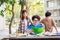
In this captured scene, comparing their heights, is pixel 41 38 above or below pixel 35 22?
below

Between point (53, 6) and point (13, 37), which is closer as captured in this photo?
point (13, 37)

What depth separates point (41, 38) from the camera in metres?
3.21

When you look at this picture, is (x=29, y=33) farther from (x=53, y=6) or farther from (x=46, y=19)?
(x=53, y=6)

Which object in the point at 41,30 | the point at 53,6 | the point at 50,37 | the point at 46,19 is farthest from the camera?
the point at 53,6

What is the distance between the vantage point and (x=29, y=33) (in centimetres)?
353

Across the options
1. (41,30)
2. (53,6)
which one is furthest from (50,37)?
(53,6)

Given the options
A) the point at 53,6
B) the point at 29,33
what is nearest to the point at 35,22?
the point at 29,33

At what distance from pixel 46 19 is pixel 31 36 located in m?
1.04

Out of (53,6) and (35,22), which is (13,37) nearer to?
(35,22)

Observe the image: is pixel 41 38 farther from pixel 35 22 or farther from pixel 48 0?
pixel 48 0

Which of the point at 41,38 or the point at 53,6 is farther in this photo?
the point at 53,6

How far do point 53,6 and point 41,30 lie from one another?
25.4 m

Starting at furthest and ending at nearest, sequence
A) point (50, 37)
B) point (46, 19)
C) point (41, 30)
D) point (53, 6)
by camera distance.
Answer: point (53, 6) → point (46, 19) → point (41, 30) → point (50, 37)

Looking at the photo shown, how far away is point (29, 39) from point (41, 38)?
18 cm
